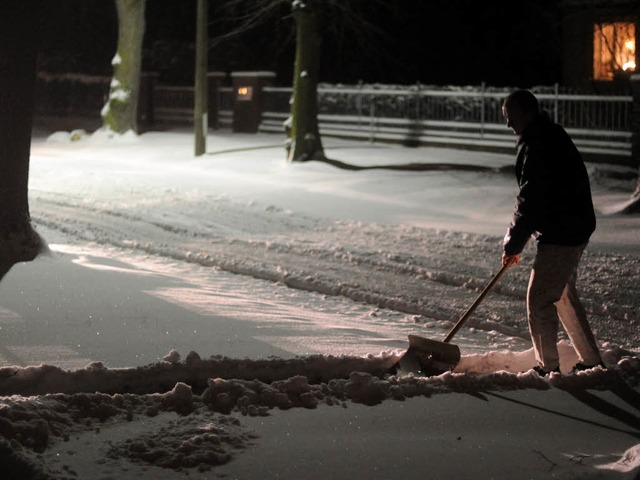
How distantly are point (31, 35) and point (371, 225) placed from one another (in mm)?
5321

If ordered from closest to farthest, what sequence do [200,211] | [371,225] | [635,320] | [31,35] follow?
[635,320], [31,35], [371,225], [200,211]

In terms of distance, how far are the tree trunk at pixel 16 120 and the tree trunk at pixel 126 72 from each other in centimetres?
1876

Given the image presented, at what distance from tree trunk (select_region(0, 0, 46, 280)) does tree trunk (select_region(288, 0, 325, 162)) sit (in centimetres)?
1135

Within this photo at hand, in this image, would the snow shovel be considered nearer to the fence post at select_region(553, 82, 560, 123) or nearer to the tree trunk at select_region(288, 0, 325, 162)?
the tree trunk at select_region(288, 0, 325, 162)

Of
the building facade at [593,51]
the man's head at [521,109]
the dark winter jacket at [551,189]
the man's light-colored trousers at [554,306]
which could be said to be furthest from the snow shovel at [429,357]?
the building facade at [593,51]

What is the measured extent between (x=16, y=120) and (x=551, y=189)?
540cm

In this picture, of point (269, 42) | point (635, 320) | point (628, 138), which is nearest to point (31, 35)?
point (635, 320)

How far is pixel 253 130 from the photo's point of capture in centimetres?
2914

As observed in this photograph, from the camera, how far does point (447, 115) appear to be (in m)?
24.3

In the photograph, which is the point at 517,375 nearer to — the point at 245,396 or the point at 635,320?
the point at 245,396

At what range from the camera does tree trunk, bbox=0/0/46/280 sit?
8.98m

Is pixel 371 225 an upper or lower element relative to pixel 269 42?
lower

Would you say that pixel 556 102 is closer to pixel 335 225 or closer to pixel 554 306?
pixel 335 225

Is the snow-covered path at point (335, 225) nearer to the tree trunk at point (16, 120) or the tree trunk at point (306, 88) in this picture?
the tree trunk at point (306, 88)
